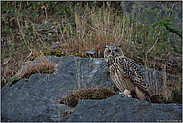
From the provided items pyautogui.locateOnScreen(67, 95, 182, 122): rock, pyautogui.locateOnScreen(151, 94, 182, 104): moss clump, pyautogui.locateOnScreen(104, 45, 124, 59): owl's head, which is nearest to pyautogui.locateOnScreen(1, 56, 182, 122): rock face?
pyautogui.locateOnScreen(67, 95, 182, 122): rock

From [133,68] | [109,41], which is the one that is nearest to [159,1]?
[109,41]

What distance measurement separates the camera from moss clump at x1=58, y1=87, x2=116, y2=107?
3934 millimetres

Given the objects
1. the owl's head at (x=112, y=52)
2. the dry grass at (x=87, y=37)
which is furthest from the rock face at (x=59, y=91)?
the owl's head at (x=112, y=52)

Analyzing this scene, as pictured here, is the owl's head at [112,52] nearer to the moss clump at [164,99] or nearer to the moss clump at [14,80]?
the moss clump at [164,99]

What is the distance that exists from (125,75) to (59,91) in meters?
1.57

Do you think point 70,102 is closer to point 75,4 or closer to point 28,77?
point 28,77

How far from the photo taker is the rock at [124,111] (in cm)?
329

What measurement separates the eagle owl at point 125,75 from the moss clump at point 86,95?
0.36m

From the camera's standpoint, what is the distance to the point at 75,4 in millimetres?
8016

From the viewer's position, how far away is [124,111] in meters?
3.42

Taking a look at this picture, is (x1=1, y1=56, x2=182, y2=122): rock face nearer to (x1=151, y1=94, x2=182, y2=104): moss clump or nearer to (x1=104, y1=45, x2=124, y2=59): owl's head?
(x1=151, y1=94, x2=182, y2=104): moss clump

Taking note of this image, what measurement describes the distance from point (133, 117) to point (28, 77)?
2.82 m

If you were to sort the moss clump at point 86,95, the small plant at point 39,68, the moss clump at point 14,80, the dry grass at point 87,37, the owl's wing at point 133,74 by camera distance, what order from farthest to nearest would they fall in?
the dry grass at point 87,37 → the small plant at point 39,68 → the moss clump at point 14,80 → the moss clump at point 86,95 → the owl's wing at point 133,74

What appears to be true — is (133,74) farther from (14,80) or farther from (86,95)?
(14,80)
